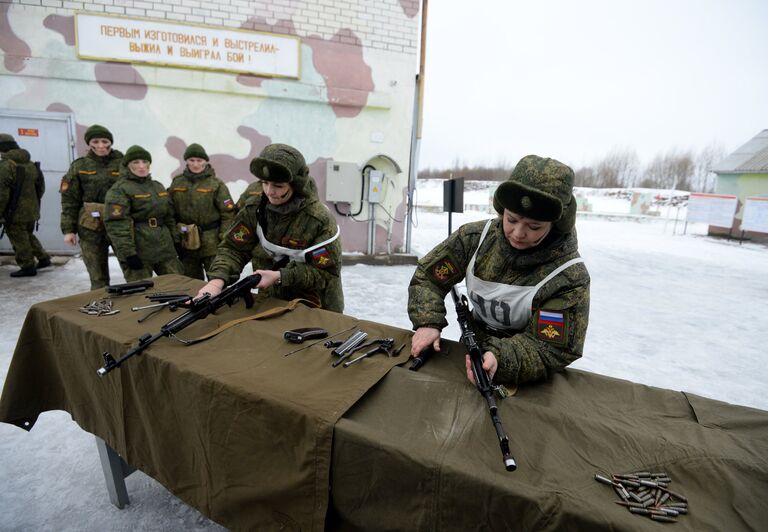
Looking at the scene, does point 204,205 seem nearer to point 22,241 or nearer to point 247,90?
point 247,90

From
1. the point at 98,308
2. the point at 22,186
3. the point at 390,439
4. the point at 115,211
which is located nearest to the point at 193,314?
the point at 98,308

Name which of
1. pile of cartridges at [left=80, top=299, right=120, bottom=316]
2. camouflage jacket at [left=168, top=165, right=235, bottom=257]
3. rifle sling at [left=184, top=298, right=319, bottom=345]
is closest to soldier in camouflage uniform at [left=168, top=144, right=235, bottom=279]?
camouflage jacket at [left=168, top=165, right=235, bottom=257]

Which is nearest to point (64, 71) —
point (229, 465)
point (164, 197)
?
point (164, 197)

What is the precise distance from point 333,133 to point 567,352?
6.85 meters

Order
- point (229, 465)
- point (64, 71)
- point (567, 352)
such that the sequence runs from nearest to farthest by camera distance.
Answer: point (229, 465), point (567, 352), point (64, 71)

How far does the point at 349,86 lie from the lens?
24.7ft

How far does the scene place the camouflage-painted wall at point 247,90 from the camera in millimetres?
6500

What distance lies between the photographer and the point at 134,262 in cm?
422

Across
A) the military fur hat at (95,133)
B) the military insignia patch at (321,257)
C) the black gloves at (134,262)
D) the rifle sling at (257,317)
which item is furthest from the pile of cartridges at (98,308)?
the military fur hat at (95,133)

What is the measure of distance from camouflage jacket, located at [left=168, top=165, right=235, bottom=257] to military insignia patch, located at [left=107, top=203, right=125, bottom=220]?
2.05 feet

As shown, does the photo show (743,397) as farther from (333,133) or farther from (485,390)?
(333,133)

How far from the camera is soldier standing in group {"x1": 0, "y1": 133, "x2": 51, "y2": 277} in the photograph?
5.72 m

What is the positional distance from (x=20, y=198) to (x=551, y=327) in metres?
7.26

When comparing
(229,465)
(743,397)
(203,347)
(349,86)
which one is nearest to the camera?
(229,465)
